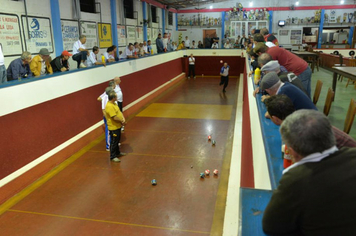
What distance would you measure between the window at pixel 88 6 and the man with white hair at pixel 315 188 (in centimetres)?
1340

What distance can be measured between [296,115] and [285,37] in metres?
26.7

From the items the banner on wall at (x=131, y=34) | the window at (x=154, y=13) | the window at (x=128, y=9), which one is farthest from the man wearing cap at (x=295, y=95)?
the window at (x=154, y=13)

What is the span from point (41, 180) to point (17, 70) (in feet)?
8.21

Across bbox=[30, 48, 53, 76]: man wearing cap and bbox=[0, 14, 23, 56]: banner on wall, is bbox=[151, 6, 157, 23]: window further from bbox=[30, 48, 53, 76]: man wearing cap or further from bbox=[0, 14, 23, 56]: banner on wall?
bbox=[30, 48, 53, 76]: man wearing cap

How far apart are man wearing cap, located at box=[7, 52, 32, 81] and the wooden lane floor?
2.29 m

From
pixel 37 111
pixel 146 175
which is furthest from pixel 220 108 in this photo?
pixel 37 111

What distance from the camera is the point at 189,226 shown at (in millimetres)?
4406

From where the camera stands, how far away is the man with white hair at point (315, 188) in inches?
52.5

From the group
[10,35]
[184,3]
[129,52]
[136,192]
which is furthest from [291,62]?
[184,3]

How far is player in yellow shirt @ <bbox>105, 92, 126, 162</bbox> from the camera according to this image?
6.21 m

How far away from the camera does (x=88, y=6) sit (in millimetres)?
13570

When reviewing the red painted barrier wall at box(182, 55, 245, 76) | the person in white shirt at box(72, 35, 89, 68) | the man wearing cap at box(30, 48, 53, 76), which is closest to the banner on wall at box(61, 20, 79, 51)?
the person in white shirt at box(72, 35, 89, 68)

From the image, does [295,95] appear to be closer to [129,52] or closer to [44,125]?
[44,125]

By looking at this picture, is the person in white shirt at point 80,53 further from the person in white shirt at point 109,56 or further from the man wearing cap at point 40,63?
the person in white shirt at point 109,56
